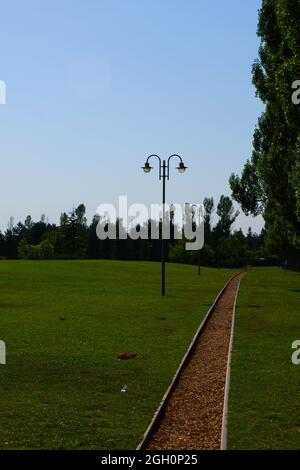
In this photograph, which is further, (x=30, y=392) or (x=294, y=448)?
(x=30, y=392)

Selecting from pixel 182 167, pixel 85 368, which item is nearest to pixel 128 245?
pixel 182 167

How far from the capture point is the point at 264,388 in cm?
1369

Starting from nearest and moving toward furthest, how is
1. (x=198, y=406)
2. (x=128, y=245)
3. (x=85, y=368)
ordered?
(x=198, y=406) < (x=85, y=368) < (x=128, y=245)

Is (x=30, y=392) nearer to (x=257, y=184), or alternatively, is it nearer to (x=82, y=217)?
(x=257, y=184)

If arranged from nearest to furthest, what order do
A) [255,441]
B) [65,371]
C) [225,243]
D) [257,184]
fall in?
1. [255,441]
2. [65,371]
3. [257,184]
4. [225,243]

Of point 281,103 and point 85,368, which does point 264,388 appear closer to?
point 85,368

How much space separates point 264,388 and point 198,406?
2.38 m

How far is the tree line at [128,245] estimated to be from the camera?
5005 inches

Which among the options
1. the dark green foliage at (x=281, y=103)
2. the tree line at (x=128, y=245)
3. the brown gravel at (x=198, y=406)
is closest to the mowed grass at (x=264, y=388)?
the brown gravel at (x=198, y=406)

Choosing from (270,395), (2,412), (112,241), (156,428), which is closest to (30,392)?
(2,412)

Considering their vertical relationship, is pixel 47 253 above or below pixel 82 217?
below
